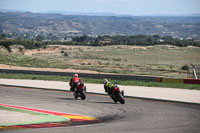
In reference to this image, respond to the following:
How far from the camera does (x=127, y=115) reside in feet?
52.9

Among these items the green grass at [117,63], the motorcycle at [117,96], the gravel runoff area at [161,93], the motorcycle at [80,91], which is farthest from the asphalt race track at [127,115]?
the green grass at [117,63]

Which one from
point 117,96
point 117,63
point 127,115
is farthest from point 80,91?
point 117,63

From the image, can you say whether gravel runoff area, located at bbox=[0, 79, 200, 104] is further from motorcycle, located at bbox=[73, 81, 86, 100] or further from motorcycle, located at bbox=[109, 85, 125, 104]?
motorcycle, located at bbox=[73, 81, 86, 100]

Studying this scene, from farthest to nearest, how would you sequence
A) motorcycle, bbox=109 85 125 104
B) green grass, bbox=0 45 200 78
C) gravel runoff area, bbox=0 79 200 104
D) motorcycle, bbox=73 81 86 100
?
green grass, bbox=0 45 200 78, gravel runoff area, bbox=0 79 200 104, motorcycle, bbox=73 81 86 100, motorcycle, bbox=109 85 125 104

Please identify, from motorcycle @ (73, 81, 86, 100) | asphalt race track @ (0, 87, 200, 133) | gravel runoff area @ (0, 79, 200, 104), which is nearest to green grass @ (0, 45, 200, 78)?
gravel runoff area @ (0, 79, 200, 104)

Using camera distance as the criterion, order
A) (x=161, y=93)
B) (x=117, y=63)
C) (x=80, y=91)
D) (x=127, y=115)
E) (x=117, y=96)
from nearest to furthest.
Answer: (x=127, y=115) < (x=117, y=96) < (x=80, y=91) < (x=161, y=93) < (x=117, y=63)

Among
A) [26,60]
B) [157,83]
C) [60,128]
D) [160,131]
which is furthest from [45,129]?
[26,60]

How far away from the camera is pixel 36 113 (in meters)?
16.1

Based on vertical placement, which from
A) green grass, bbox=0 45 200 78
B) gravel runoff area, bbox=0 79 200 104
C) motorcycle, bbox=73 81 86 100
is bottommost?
green grass, bbox=0 45 200 78

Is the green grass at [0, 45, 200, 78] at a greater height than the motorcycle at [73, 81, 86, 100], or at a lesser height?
lesser

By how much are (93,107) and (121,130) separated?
6767mm

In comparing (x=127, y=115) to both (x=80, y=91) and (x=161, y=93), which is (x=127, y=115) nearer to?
(x=80, y=91)

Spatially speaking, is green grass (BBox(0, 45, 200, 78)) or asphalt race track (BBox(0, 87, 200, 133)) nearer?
asphalt race track (BBox(0, 87, 200, 133))

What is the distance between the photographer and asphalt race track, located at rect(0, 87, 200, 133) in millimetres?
12375
